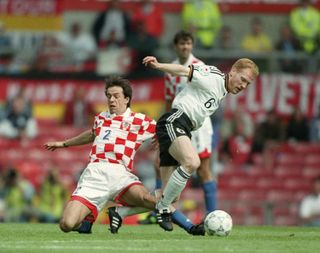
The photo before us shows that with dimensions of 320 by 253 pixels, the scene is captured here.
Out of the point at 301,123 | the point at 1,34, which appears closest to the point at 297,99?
the point at 301,123

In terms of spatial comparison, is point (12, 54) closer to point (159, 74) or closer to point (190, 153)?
point (159, 74)

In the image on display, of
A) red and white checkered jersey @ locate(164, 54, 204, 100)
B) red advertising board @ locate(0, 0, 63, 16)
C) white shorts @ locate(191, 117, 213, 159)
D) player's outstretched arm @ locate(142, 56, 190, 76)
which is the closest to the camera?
player's outstretched arm @ locate(142, 56, 190, 76)

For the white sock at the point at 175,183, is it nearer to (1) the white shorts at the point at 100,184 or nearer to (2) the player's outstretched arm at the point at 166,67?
(1) the white shorts at the point at 100,184

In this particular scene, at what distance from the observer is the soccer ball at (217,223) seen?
42.7 ft

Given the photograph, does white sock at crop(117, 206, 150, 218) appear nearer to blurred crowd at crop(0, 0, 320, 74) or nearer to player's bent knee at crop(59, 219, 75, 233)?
player's bent knee at crop(59, 219, 75, 233)

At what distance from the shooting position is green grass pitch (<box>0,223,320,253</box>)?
11.5 m

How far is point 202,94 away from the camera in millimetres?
13492

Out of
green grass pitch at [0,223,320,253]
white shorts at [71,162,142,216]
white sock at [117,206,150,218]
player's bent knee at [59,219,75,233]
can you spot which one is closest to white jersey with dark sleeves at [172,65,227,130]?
white shorts at [71,162,142,216]

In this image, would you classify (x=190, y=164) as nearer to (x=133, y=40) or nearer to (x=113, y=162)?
(x=113, y=162)

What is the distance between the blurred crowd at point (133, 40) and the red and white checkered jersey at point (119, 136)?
1047 cm

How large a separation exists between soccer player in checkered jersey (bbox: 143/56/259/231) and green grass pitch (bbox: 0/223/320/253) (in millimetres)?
490

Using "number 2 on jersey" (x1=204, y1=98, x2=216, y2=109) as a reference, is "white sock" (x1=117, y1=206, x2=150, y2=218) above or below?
below

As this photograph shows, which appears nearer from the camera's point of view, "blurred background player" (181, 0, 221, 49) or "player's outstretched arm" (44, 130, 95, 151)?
"player's outstretched arm" (44, 130, 95, 151)

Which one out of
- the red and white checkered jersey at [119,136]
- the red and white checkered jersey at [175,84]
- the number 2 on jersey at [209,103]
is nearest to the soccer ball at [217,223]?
the red and white checkered jersey at [119,136]
